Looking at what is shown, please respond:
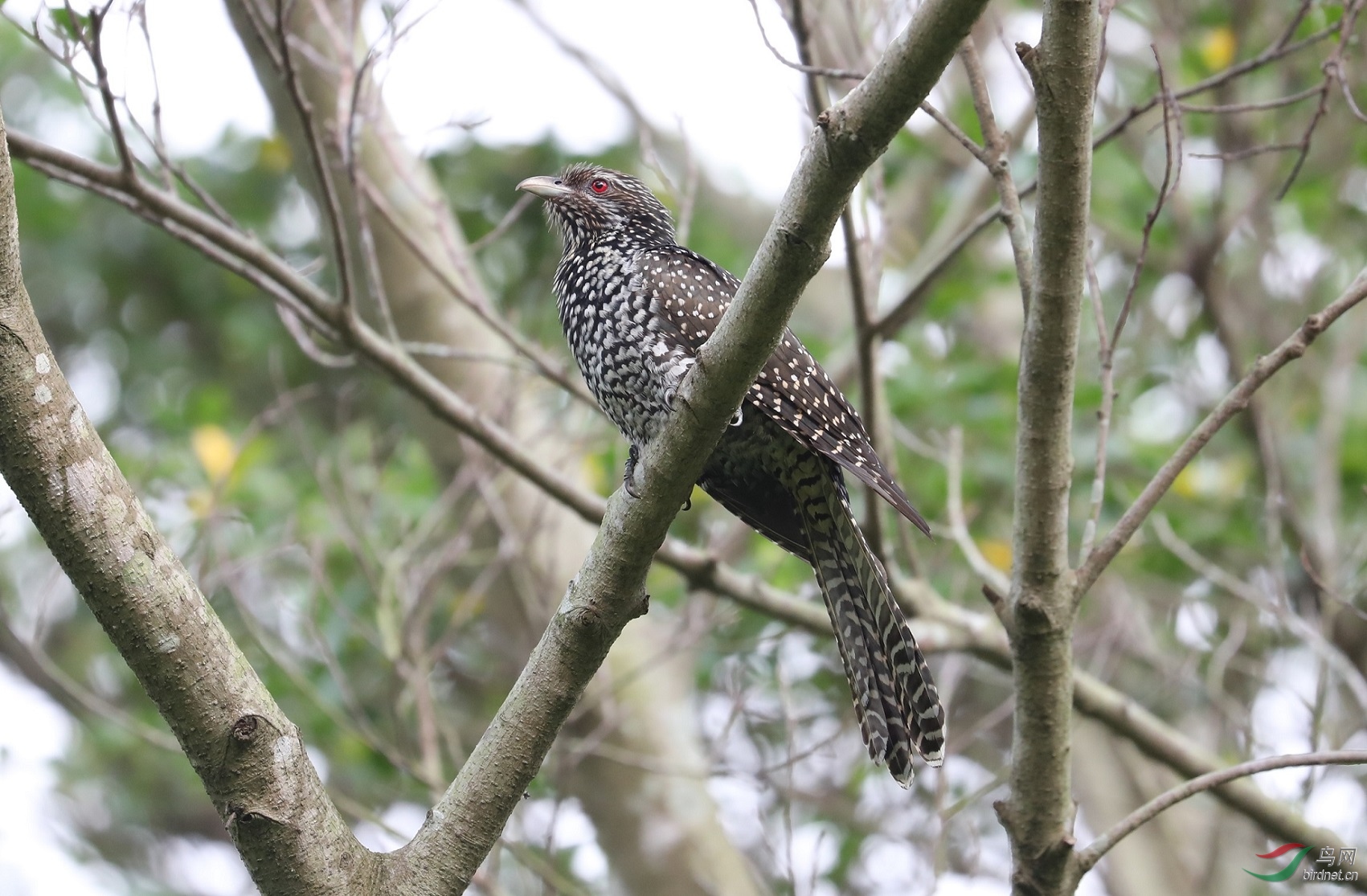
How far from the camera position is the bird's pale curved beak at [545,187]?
4.70 m

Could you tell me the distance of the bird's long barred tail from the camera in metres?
3.50

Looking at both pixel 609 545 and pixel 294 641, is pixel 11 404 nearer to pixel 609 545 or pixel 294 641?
pixel 609 545

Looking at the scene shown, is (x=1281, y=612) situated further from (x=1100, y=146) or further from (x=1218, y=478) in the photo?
(x=1218, y=478)

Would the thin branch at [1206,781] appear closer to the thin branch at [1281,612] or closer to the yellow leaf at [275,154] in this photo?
the thin branch at [1281,612]

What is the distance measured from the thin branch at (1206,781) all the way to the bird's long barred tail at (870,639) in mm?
693

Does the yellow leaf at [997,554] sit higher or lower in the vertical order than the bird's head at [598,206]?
higher

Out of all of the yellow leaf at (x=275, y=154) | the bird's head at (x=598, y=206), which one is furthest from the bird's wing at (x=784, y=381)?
the yellow leaf at (x=275, y=154)

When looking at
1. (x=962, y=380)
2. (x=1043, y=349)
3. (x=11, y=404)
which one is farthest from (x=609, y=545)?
(x=962, y=380)

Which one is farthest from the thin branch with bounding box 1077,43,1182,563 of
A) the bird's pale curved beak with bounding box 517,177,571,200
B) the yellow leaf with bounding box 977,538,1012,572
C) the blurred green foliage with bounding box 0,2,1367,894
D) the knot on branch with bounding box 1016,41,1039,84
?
the yellow leaf with bounding box 977,538,1012,572

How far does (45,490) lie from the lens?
2186 millimetres

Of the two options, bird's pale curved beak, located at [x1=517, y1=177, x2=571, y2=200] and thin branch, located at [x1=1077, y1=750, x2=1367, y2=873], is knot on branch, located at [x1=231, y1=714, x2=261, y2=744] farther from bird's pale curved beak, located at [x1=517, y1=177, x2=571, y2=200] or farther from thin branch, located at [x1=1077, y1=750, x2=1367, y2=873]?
bird's pale curved beak, located at [x1=517, y1=177, x2=571, y2=200]

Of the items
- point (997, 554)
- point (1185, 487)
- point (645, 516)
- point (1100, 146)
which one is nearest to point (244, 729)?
point (645, 516)

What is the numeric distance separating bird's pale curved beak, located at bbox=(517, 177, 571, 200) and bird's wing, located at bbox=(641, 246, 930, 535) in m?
0.76

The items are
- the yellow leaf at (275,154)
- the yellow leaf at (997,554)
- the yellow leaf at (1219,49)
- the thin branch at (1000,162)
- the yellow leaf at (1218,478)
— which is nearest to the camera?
the thin branch at (1000,162)
